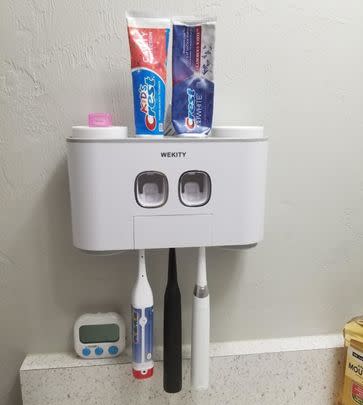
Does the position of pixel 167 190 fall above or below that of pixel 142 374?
above

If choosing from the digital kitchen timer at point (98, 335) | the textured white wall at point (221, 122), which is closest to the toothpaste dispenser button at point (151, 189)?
the textured white wall at point (221, 122)

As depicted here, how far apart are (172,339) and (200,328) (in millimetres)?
44

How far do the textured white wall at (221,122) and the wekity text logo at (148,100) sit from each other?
0.08 m

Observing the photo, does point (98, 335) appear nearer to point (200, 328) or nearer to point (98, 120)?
point (200, 328)

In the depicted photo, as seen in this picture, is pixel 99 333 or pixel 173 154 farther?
pixel 99 333

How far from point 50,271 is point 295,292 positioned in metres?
0.40

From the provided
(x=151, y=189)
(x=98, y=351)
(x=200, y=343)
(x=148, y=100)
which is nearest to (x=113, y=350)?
(x=98, y=351)

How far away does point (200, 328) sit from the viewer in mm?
594

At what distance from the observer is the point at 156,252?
0.64 metres

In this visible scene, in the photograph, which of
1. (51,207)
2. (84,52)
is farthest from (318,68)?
(51,207)

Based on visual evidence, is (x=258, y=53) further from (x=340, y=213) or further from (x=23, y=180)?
(x=23, y=180)

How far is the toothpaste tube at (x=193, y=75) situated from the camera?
52cm

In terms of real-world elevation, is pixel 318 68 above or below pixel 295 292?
above

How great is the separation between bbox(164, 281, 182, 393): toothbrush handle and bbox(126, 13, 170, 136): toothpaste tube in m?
0.23
